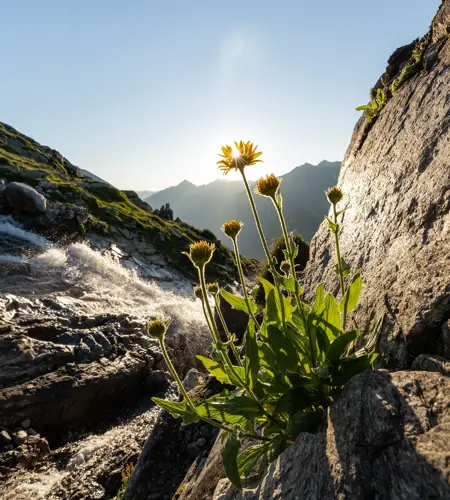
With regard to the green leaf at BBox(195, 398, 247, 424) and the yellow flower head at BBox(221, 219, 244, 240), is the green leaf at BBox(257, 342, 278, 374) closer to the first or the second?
the green leaf at BBox(195, 398, 247, 424)

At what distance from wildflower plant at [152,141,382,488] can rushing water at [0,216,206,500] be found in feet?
19.9

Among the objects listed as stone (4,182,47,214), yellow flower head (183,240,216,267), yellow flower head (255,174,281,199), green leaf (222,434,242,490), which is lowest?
green leaf (222,434,242,490)

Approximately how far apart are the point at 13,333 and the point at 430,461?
12.0m

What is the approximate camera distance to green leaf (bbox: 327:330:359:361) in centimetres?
229

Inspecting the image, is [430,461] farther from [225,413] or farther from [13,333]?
[13,333]

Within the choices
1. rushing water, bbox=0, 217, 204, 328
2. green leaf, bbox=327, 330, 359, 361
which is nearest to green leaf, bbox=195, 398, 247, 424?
green leaf, bbox=327, 330, 359, 361

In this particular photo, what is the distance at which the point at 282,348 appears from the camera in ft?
7.90

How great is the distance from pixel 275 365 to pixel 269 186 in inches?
54.5

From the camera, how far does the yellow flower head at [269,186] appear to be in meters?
2.65

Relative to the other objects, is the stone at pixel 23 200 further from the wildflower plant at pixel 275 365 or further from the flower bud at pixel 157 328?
the wildflower plant at pixel 275 365

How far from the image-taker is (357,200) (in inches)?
205

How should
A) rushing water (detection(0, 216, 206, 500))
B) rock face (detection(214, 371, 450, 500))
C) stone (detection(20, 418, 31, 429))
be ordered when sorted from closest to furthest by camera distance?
rock face (detection(214, 371, 450, 500)) → rushing water (detection(0, 216, 206, 500)) → stone (detection(20, 418, 31, 429))

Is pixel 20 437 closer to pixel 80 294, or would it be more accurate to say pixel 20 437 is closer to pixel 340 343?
pixel 340 343

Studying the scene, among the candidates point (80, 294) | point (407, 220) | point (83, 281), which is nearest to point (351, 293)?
point (407, 220)
